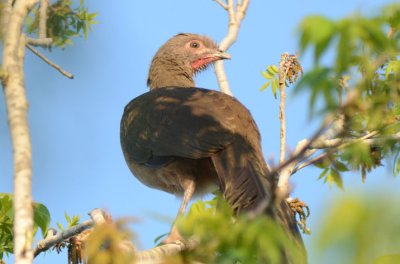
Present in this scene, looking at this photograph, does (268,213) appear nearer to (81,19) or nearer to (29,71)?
(29,71)

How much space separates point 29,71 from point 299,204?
246cm

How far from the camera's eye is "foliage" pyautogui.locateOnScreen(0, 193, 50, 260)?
4.48m

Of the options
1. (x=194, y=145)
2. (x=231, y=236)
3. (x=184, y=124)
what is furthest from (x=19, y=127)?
(x=184, y=124)

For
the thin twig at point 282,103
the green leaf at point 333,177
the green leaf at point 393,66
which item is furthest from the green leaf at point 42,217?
the green leaf at point 393,66

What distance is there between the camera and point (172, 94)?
6707mm

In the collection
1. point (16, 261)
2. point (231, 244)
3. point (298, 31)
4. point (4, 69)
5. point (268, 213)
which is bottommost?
point (268, 213)

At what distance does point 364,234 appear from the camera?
5.16 ft

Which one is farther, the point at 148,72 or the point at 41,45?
the point at 148,72

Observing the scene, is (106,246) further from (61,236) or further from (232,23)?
(232,23)

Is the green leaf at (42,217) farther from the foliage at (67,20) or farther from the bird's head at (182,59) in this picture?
the bird's head at (182,59)

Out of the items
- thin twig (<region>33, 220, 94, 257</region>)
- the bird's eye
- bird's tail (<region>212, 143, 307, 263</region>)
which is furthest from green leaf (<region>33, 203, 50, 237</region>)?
the bird's eye

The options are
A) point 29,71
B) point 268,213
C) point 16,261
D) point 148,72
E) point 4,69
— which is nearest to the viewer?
point 16,261

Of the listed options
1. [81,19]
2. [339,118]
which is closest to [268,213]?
[339,118]

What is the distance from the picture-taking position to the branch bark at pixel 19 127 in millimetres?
2479
